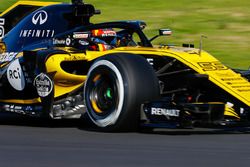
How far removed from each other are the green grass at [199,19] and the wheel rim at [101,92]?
606 centimetres

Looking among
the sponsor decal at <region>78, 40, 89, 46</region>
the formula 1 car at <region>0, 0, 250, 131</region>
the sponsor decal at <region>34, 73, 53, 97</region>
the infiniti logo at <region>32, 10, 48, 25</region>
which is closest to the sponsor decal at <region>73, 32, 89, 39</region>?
the formula 1 car at <region>0, 0, 250, 131</region>

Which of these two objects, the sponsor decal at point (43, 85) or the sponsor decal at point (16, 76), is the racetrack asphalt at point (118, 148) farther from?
the sponsor decal at point (16, 76)

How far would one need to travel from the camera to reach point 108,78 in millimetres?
8594

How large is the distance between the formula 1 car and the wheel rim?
10 millimetres

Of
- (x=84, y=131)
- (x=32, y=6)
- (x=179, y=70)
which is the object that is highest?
(x=32, y=6)

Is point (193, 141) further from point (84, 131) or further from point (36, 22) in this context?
point (36, 22)

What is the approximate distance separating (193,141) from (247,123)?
0.93m

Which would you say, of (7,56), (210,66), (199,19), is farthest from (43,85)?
(199,19)

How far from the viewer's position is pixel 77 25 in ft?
33.2

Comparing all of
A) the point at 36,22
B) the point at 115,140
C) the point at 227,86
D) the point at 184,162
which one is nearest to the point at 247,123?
the point at 227,86

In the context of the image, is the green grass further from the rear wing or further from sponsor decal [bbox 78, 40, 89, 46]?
sponsor decal [bbox 78, 40, 89, 46]

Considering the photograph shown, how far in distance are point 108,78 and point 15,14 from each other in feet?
9.38

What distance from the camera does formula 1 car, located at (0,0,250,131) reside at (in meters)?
8.26

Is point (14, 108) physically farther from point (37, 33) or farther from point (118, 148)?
point (118, 148)
